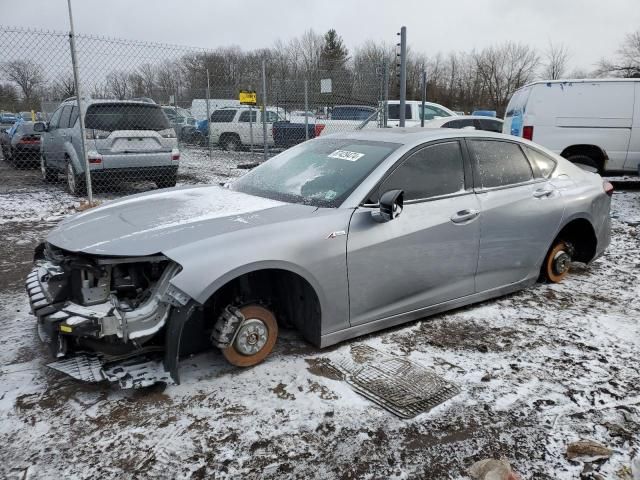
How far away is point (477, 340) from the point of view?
3.54 meters

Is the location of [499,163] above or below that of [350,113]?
below

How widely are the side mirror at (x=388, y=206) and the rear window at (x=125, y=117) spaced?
21.4 feet

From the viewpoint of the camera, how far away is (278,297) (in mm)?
3322

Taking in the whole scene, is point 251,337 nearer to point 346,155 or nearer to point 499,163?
point 346,155

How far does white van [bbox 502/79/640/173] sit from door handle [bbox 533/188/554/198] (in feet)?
17.7

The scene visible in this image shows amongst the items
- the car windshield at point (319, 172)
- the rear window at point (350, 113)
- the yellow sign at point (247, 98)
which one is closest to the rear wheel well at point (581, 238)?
the car windshield at point (319, 172)

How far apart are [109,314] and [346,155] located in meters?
1.99

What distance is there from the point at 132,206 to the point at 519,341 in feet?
9.73

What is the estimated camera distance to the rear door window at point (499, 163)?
3.88m

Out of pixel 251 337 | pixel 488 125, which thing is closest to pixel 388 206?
pixel 251 337

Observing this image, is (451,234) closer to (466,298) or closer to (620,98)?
(466,298)

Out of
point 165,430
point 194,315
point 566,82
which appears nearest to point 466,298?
point 194,315

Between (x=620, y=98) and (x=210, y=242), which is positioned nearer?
(x=210, y=242)

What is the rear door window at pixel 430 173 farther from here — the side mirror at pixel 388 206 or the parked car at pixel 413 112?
the parked car at pixel 413 112
